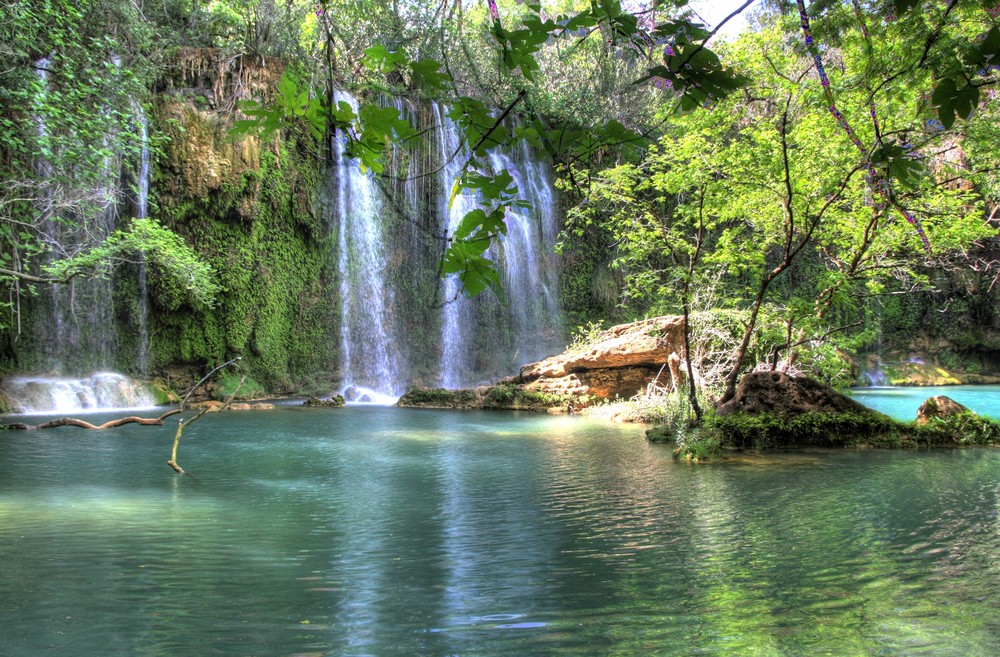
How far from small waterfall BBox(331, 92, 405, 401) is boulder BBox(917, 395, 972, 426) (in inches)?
574

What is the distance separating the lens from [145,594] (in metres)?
3.69

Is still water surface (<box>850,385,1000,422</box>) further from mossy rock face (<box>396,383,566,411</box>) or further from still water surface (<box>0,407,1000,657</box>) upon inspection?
still water surface (<box>0,407,1000,657</box>)

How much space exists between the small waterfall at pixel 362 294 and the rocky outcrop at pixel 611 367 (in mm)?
6637

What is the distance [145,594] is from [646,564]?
2.86 metres

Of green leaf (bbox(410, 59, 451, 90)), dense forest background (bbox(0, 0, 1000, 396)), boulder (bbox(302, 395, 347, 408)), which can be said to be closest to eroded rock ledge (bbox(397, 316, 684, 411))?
dense forest background (bbox(0, 0, 1000, 396))

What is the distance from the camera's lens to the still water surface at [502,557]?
310cm

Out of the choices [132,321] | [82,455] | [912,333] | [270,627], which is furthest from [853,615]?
[912,333]

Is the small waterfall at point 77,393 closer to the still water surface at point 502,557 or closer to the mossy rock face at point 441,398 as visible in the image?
the mossy rock face at point 441,398

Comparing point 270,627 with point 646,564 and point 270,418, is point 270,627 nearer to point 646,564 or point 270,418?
point 646,564

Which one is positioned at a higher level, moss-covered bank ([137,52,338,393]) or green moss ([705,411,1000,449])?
moss-covered bank ([137,52,338,393])

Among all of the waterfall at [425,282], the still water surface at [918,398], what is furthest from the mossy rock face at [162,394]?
the still water surface at [918,398]

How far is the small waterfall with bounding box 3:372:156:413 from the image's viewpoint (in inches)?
599

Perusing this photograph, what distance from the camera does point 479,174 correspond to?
202 centimetres

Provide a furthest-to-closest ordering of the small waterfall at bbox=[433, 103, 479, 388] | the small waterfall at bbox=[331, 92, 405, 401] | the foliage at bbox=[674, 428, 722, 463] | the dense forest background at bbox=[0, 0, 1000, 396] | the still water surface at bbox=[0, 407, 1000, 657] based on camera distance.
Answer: the small waterfall at bbox=[433, 103, 479, 388]
the small waterfall at bbox=[331, 92, 405, 401]
the foliage at bbox=[674, 428, 722, 463]
the still water surface at bbox=[0, 407, 1000, 657]
the dense forest background at bbox=[0, 0, 1000, 396]
